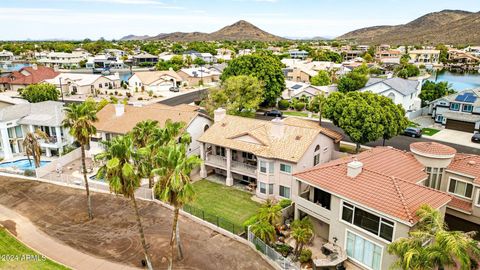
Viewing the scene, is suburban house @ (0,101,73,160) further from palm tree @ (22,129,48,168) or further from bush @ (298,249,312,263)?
bush @ (298,249,312,263)

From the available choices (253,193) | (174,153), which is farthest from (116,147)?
(253,193)

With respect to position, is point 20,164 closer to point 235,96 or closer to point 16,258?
point 16,258

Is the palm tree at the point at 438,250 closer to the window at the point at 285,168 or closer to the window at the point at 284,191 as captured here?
the window at the point at 285,168

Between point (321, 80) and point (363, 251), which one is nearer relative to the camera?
point (363, 251)

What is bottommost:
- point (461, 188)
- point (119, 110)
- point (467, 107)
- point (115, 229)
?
point (115, 229)

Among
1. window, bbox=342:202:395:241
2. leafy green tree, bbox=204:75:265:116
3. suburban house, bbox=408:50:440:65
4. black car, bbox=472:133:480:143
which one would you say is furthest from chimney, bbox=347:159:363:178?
suburban house, bbox=408:50:440:65

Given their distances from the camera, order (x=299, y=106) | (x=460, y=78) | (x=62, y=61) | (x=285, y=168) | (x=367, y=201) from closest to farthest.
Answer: (x=367, y=201), (x=285, y=168), (x=299, y=106), (x=460, y=78), (x=62, y=61)

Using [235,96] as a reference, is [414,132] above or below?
below

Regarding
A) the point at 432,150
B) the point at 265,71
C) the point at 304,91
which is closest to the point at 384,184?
the point at 432,150
